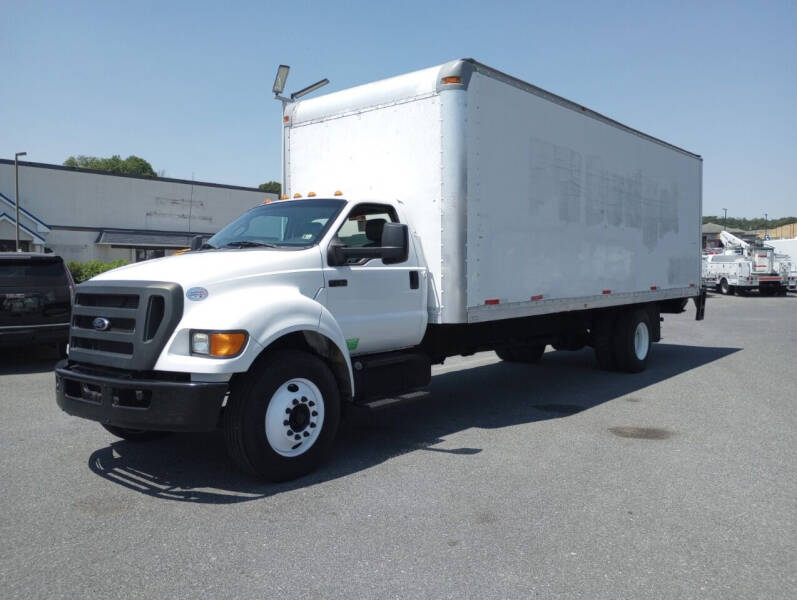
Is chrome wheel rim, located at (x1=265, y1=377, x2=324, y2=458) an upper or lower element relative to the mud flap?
lower

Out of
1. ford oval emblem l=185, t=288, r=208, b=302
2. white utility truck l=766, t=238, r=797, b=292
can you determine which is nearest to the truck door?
ford oval emblem l=185, t=288, r=208, b=302

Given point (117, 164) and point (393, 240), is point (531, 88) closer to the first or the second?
point (393, 240)

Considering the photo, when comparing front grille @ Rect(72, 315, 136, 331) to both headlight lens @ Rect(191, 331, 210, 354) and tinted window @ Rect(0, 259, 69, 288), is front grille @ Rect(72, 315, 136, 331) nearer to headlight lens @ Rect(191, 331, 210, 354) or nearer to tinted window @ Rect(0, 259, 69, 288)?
headlight lens @ Rect(191, 331, 210, 354)

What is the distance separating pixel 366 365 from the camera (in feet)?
20.0

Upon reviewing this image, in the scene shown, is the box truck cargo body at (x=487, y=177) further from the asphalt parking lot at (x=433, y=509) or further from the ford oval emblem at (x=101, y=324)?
the ford oval emblem at (x=101, y=324)

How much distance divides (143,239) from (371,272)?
106ft

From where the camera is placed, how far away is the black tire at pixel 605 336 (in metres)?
10.4

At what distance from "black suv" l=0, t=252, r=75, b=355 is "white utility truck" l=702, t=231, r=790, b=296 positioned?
28.6m

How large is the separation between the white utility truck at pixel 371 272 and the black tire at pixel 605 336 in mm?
262

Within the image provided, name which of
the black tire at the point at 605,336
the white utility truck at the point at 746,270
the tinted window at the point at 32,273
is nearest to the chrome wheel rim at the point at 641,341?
the black tire at the point at 605,336

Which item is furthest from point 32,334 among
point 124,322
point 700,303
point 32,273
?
point 700,303

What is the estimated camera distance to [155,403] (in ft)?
15.5

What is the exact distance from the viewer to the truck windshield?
19.4 feet

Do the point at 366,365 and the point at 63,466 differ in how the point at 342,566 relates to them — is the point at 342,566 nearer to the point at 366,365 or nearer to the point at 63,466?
the point at 366,365
